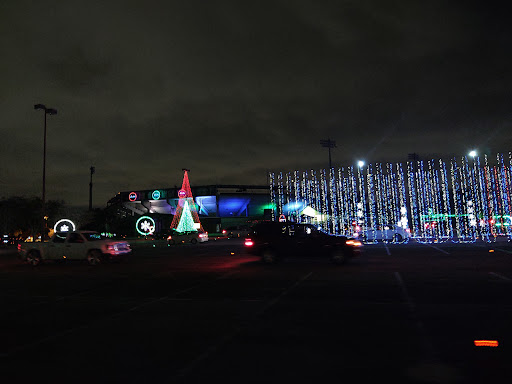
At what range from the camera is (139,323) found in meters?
7.71

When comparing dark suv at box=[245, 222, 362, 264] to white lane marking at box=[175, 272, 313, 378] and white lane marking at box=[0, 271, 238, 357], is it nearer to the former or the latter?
white lane marking at box=[0, 271, 238, 357]

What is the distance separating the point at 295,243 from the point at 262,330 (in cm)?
1213

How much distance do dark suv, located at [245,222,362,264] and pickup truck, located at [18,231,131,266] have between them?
655 centimetres

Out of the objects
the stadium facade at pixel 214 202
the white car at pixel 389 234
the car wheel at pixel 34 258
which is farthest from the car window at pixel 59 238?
the stadium facade at pixel 214 202

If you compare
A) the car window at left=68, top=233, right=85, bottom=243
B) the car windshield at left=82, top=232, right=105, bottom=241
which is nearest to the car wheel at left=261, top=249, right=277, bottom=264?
the car windshield at left=82, top=232, right=105, bottom=241

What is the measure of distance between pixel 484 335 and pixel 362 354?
2.15 meters

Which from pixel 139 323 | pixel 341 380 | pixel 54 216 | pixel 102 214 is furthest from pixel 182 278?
pixel 54 216

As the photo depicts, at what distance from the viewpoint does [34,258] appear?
21.1m

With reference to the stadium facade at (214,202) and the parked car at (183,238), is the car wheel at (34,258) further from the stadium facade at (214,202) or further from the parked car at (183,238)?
the stadium facade at (214,202)

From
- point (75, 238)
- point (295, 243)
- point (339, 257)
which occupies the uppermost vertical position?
point (75, 238)

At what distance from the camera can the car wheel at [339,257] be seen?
60.4ft

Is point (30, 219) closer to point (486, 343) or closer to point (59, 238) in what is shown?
point (59, 238)

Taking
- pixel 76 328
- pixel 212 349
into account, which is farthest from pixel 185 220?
pixel 212 349

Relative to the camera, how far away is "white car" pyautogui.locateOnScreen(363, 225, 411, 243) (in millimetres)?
37844
